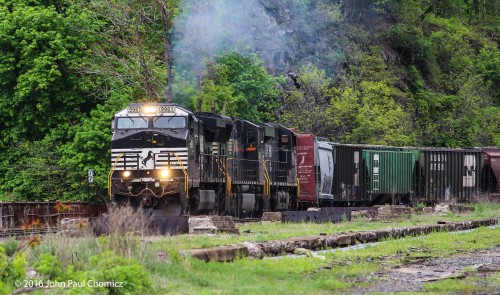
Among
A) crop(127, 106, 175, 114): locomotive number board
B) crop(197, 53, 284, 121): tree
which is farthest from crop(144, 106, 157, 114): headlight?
crop(197, 53, 284, 121): tree

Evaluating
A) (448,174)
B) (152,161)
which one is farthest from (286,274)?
(448,174)

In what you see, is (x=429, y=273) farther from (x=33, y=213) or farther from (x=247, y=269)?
(x=33, y=213)

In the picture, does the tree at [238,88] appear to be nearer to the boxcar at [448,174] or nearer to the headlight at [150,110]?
the boxcar at [448,174]

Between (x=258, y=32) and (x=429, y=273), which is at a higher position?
(x=258, y=32)

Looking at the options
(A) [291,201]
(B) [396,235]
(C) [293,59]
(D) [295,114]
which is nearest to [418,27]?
(C) [293,59]

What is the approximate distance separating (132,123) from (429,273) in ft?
46.7

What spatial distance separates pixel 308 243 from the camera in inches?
702

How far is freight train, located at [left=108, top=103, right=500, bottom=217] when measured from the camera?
25.7 metres

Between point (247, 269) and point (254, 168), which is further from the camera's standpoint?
point (254, 168)

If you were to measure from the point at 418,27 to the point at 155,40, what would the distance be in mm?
35226

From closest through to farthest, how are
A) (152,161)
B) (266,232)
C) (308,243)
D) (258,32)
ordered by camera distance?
(308,243)
(266,232)
(152,161)
(258,32)

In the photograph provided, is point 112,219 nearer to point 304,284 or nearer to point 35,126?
point 304,284

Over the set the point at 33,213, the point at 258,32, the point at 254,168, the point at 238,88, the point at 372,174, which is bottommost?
the point at 33,213

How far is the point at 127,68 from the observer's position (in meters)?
37.4
